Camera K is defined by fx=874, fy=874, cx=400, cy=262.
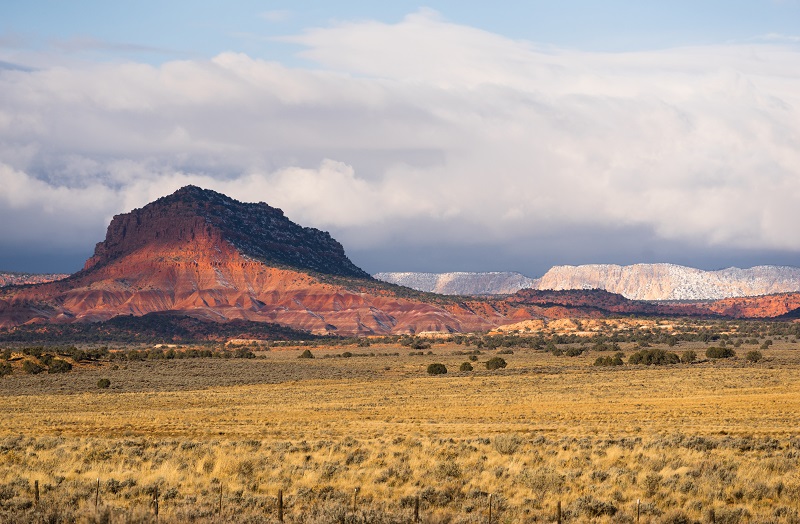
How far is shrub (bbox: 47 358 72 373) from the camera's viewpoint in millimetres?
76312

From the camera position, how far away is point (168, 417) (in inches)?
1572

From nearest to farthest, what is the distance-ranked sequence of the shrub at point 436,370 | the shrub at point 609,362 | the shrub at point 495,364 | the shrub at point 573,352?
the shrub at point 436,370 < the shrub at point 495,364 < the shrub at point 609,362 < the shrub at point 573,352

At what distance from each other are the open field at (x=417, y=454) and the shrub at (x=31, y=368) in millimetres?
21360

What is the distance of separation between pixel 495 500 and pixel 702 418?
19853mm

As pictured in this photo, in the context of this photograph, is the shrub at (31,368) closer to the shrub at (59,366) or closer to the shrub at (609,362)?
the shrub at (59,366)

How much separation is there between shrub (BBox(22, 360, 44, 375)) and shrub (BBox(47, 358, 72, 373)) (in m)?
0.92

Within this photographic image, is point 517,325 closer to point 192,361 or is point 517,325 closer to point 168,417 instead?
point 192,361

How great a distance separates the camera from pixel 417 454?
24531 millimetres

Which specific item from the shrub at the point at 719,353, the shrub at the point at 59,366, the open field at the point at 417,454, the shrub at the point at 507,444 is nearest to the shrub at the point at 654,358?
the shrub at the point at 719,353

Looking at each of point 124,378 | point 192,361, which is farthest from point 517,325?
point 124,378

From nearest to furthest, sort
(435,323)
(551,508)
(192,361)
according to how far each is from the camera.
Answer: (551,508), (192,361), (435,323)

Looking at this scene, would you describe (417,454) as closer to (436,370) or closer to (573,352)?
(436,370)

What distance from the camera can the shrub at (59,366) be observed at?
76.3 meters

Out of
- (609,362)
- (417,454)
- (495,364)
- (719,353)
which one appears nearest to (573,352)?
(719,353)
